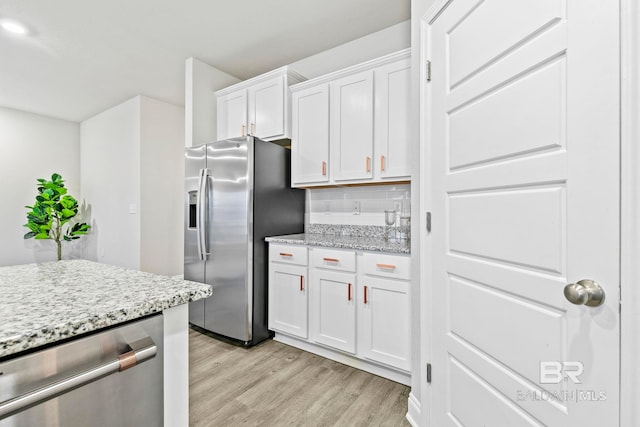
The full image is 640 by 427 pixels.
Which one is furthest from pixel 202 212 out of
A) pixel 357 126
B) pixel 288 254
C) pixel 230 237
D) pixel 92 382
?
pixel 92 382

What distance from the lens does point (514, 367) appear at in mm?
1104

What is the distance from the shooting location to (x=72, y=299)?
29.6 inches

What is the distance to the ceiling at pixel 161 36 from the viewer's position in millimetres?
2531

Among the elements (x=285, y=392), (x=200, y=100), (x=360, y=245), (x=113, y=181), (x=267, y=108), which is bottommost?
(x=285, y=392)

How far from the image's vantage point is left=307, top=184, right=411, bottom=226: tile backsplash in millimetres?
2736

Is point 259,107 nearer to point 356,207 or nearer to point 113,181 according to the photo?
point 356,207

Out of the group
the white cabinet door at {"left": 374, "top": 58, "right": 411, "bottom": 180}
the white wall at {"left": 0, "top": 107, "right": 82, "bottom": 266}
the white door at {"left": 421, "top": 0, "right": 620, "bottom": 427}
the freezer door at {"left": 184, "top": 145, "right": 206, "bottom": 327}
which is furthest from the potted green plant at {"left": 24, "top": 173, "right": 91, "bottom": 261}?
the white door at {"left": 421, "top": 0, "right": 620, "bottom": 427}

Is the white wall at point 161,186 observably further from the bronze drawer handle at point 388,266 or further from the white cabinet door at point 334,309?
the bronze drawer handle at point 388,266

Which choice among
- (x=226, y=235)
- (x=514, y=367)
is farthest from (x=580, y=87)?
(x=226, y=235)

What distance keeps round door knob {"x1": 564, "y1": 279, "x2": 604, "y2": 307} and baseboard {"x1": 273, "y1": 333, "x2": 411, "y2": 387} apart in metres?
1.46

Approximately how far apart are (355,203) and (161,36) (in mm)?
2424

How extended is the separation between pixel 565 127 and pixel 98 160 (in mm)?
6270

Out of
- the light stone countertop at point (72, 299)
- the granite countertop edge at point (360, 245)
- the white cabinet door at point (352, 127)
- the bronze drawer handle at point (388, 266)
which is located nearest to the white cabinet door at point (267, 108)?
the white cabinet door at point (352, 127)

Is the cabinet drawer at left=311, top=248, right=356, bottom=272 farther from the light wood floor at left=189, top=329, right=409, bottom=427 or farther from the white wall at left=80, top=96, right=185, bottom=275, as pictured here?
the white wall at left=80, top=96, right=185, bottom=275
